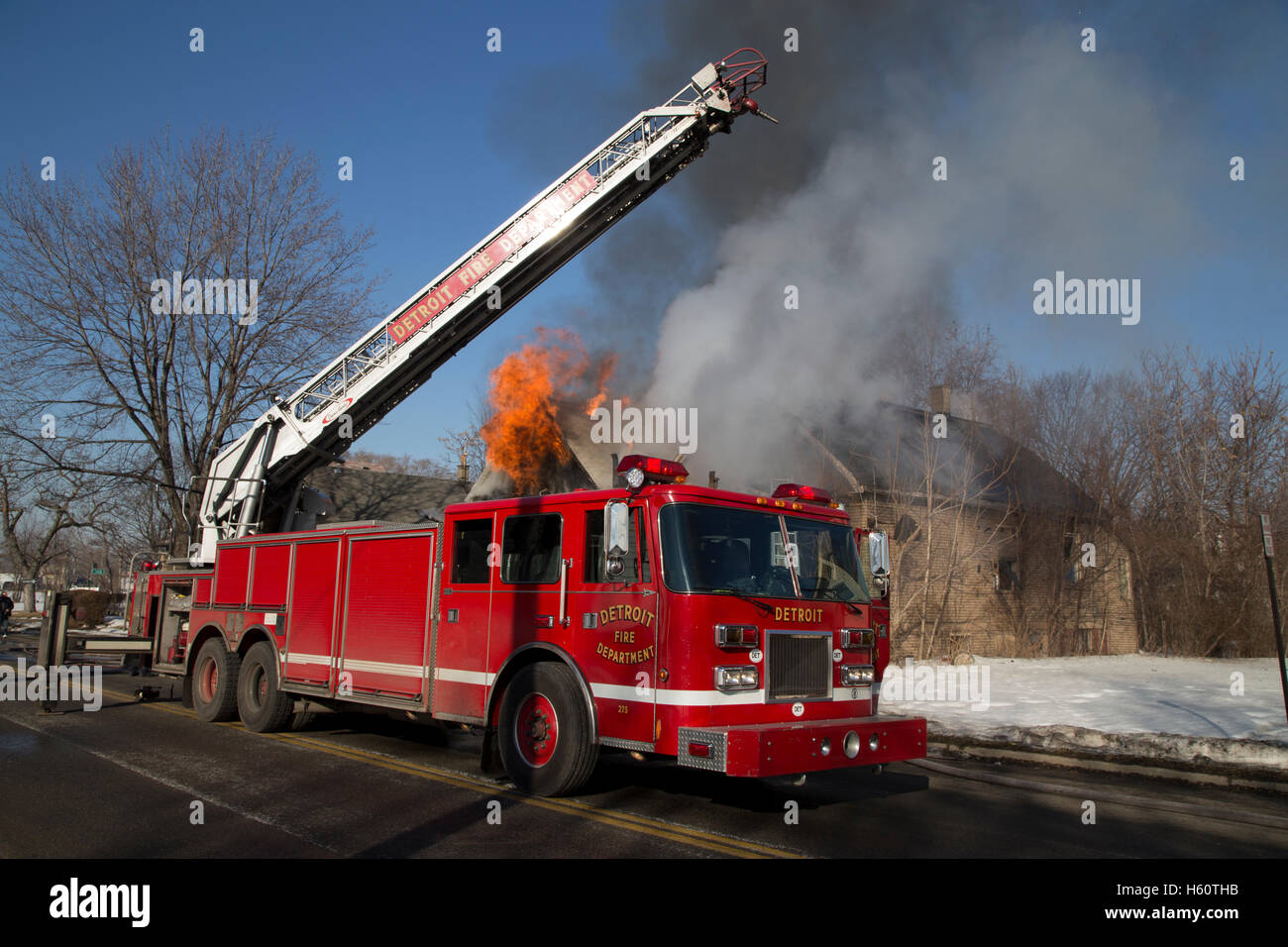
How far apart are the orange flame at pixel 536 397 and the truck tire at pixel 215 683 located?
6007mm

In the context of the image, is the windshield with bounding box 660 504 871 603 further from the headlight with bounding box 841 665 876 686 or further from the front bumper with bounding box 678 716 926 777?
the front bumper with bounding box 678 716 926 777

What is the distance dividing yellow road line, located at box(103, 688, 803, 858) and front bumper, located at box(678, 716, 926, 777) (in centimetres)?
42

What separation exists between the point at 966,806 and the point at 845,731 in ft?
4.92

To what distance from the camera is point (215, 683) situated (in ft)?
34.0

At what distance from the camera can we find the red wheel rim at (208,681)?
Answer: 1041 cm

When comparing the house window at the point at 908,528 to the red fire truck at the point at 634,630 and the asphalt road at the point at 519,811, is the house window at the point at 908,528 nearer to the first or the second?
the asphalt road at the point at 519,811

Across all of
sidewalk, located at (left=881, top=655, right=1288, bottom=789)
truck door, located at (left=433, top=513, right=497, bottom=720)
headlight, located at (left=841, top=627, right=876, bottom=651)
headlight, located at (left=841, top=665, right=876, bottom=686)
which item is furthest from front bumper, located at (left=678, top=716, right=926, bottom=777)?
sidewalk, located at (left=881, top=655, right=1288, bottom=789)

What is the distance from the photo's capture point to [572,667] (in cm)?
622

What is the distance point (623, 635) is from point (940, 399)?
48.7 ft

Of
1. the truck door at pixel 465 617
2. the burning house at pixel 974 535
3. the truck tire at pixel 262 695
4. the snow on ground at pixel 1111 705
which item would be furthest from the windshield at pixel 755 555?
the burning house at pixel 974 535

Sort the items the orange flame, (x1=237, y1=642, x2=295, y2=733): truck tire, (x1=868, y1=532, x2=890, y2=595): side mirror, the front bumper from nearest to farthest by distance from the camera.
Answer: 1. the front bumper
2. (x1=868, y1=532, x2=890, y2=595): side mirror
3. (x1=237, y1=642, x2=295, y2=733): truck tire
4. the orange flame

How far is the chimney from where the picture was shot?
1861cm

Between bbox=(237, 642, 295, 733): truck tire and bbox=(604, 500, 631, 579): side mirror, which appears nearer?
bbox=(604, 500, 631, 579): side mirror

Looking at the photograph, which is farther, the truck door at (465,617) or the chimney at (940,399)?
the chimney at (940,399)
